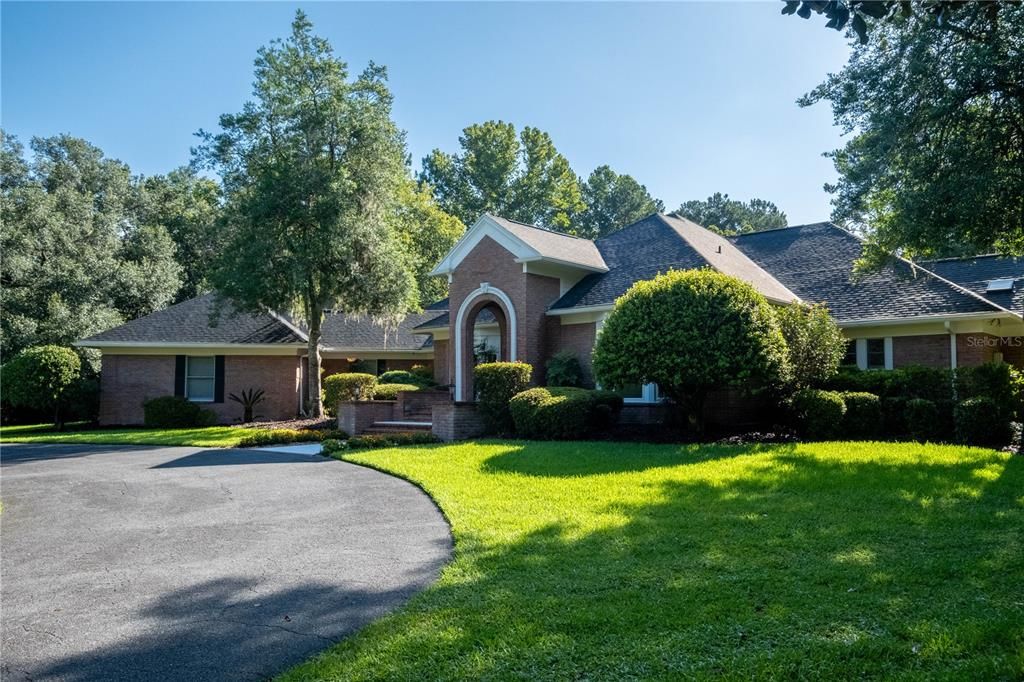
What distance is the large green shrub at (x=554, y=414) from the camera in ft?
46.3

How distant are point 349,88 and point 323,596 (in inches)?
792

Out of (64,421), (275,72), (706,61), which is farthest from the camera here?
(64,421)

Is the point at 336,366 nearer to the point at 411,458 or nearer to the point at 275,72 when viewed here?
the point at 275,72

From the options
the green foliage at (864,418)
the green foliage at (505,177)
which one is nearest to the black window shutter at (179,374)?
the green foliage at (864,418)

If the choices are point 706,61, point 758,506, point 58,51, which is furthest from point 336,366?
point 758,506

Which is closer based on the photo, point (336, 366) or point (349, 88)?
point (349, 88)

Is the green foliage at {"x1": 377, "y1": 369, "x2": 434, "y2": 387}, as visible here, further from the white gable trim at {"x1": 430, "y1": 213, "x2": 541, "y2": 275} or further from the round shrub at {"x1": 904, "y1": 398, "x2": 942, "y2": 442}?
the round shrub at {"x1": 904, "y1": 398, "x2": 942, "y2": 442}

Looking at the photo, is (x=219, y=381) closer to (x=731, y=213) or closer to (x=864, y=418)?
(x=864, y=418)

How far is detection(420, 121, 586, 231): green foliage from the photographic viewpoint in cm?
5284

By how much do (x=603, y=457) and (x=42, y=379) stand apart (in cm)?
2087

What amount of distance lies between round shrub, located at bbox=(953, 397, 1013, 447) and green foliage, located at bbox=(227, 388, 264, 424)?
2084 cm

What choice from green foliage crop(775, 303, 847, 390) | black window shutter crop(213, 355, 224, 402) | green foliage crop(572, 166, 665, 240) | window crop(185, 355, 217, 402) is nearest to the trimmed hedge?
green foliage crop(775, 303, 847, 390)

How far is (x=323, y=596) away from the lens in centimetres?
510

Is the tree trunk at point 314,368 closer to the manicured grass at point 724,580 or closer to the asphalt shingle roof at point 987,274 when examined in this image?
the manicured grass at point 724,580
